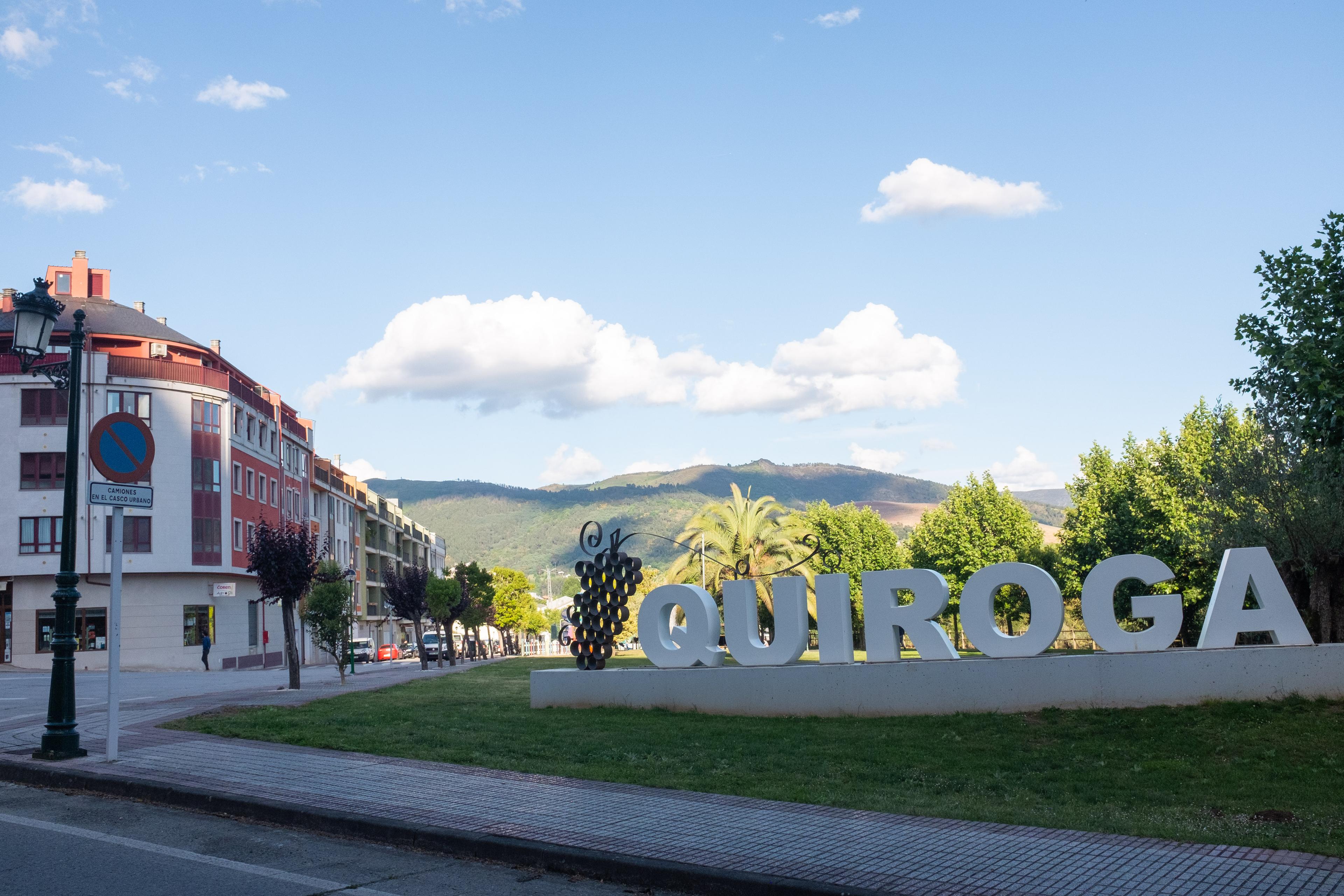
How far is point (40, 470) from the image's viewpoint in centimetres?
5184

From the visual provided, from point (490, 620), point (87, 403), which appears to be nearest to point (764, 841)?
point (87, 403)

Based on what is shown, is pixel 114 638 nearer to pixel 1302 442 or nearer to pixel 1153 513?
pixel 1302 442

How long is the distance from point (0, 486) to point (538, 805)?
5169 cm

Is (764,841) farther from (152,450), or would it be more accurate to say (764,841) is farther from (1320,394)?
(1320,394)

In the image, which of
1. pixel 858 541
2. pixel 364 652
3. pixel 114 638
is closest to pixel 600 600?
pixel 114 638

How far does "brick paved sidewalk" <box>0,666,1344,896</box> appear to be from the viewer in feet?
22.0

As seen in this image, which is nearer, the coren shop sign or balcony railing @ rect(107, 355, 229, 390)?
the coren shop sign

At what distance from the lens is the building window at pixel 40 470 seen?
169 ft

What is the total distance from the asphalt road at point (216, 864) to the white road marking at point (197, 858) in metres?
0.01

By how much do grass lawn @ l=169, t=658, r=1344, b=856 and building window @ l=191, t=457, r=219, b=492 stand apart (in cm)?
3990

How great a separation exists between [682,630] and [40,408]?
4453 centimetres

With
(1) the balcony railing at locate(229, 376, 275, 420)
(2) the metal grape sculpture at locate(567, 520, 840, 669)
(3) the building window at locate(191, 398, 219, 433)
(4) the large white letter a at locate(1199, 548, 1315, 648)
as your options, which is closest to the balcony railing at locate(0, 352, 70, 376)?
(3) the building window at locate(191, 398, 219, 433)

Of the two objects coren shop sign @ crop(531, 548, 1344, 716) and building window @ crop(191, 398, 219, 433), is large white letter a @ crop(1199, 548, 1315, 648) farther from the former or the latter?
building window @ crop(191, 398, 219, 433)

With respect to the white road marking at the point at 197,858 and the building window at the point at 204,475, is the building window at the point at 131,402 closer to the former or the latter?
the building window at the point at 204,475
